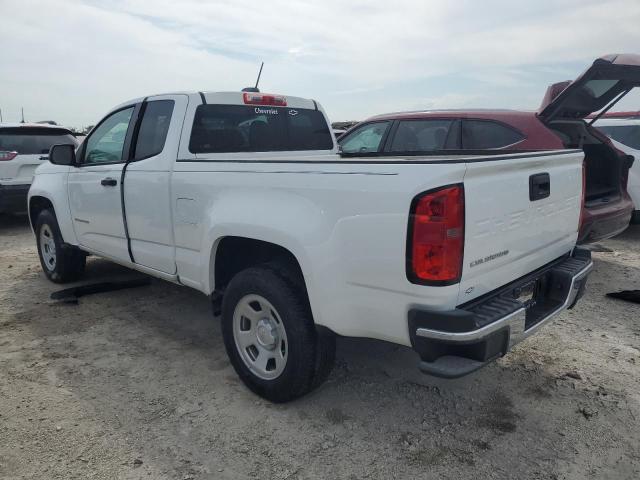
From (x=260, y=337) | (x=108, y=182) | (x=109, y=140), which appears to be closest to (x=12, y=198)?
(x=109, y=140)

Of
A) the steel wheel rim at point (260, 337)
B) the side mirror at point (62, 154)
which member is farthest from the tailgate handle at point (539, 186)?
the side mirror at point (62, 154)

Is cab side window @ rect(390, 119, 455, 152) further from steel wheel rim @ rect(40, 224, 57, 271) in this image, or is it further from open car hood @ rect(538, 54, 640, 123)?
steel wheel rim @ rect(40, 224, 57, 271)

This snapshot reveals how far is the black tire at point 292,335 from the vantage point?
9.00 feet

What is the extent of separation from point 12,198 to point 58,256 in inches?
145

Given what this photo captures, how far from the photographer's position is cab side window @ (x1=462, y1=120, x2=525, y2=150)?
517 cm

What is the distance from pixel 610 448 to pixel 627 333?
5.64 feet

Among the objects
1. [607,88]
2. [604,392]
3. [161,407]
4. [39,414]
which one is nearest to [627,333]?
[604,392]

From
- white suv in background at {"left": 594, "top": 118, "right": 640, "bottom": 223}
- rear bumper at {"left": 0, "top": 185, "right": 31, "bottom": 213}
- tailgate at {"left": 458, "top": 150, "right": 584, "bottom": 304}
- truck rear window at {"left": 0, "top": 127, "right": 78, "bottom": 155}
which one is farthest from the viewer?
truck rear window at {"left": 0, "top": 127, "right": 78, "bottom": 155}

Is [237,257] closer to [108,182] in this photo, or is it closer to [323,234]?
[323,234]

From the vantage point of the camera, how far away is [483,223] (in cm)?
232

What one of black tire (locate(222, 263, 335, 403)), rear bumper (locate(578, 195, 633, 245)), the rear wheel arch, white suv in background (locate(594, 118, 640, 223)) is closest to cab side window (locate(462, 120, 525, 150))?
rear bumper (locate(578, 195, 633, 245))

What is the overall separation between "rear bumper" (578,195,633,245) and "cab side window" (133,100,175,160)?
3774 millimetres

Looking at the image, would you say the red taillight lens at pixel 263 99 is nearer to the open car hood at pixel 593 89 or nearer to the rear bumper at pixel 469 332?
the rear bumper at pixel 469 332

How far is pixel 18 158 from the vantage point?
27.0 feet
